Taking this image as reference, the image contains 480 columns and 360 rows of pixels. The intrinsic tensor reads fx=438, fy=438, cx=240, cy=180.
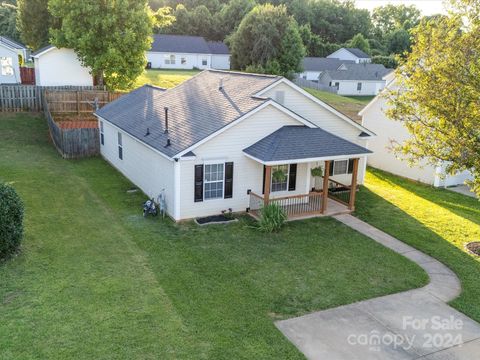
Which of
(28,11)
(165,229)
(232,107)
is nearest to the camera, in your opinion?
(165,229)

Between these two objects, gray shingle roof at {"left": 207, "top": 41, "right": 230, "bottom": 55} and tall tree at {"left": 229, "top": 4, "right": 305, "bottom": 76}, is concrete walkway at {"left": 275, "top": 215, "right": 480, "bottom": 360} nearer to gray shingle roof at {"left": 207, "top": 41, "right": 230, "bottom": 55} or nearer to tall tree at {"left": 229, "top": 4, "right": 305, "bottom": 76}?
tall tree at {"left": 229, "top": 4, "right": 305, "bottom": 76}

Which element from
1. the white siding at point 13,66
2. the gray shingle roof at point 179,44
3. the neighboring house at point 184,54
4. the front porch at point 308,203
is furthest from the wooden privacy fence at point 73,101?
the gray shingle roof at point 179,44

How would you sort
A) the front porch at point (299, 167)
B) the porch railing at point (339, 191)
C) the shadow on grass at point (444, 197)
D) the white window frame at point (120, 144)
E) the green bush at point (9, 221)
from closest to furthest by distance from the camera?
the green bush at point (9, 221) → the front porch at point (299, 167) → the shadow on grass at point (444, 197) → the porch railing at point (339, 191) → the white window frame at point (120, 144)

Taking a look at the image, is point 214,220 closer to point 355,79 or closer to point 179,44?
point 355,79

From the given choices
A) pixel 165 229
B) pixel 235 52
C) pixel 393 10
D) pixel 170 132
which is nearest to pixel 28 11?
pixel 235 52

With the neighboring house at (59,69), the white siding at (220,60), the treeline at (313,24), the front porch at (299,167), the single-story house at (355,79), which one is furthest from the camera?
the treeline at (313,24)

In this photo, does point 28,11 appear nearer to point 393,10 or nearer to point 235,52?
point 235,52

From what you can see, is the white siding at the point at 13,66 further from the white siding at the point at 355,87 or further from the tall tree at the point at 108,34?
the white siding at the point at 355,87
